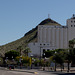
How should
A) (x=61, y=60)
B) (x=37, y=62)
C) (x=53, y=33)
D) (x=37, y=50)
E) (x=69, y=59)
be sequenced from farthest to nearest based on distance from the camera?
1. (x=53, y=33)
2. (x=37, y=50)
3. (x=37, y=62)
4. (x=61, y=60)
5. (x=69, y=59)

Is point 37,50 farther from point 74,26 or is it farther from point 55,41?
point 74,26

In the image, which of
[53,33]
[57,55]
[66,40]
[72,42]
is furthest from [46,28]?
[57,55]

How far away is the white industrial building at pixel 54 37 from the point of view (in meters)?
115

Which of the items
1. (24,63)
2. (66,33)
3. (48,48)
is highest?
(66,33)

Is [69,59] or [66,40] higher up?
[66,40]

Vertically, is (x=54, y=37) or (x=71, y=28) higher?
(x=71, y=28)

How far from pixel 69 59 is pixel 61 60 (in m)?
5.56

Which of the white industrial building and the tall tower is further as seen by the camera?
the tall tower

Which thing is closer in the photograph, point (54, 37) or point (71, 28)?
point (71, 28)

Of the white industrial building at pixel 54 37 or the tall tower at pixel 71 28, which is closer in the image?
the white industrial building at pixel 54 37

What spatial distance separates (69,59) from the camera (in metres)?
49.2

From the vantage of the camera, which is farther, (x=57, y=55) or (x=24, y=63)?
(x=24, y=63)

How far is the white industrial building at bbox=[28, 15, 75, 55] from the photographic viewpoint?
115 meters

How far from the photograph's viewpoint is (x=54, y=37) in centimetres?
12188
